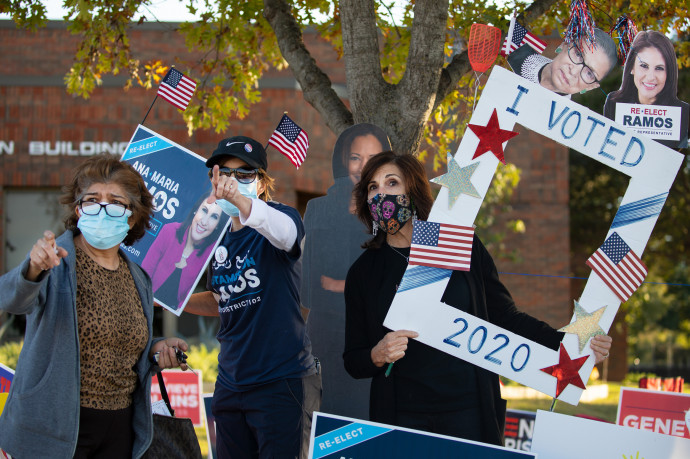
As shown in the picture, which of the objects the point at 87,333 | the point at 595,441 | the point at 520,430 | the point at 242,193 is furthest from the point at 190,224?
the point at 520,430

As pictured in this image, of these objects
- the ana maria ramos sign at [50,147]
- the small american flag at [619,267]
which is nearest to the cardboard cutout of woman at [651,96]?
the small american flag at [619,267]

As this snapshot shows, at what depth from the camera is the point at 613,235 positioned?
3695 mm

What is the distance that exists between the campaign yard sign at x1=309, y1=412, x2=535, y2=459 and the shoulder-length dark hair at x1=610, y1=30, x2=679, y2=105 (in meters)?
1.89

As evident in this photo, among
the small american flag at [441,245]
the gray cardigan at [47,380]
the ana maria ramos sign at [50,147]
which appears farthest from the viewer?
the ana maria ramos sign at [50,147]

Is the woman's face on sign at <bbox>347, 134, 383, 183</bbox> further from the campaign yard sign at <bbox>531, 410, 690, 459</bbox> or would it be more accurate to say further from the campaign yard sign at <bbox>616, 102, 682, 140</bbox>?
the campaign yard sign at <bbox>531, 410, 690, 459</bbox>

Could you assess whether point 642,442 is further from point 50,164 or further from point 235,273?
point 50,164

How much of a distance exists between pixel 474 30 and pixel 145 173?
2.20 m

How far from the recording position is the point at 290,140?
5.11 metres

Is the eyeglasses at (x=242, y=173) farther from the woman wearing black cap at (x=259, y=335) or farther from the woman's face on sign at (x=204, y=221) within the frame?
the woman's face on sign at (x=204, y=221)

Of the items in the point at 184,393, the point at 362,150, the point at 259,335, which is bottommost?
the point at 184,393

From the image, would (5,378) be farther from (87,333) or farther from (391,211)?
(391,211)

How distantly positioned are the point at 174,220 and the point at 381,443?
219 centimetres

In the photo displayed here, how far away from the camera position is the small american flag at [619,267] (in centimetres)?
363

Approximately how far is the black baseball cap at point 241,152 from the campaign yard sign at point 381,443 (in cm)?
128
